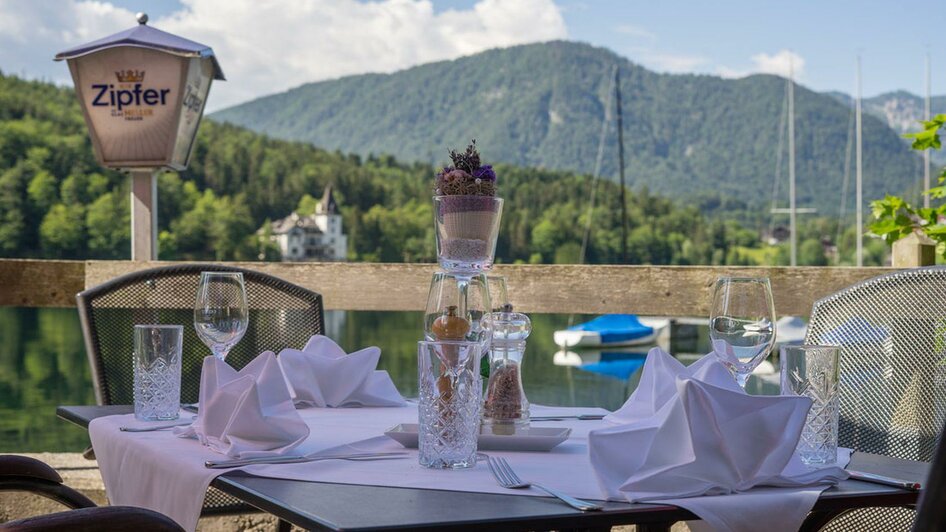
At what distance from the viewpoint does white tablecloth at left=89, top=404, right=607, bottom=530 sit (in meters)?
1.01

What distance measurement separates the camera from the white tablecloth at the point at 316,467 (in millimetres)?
1013

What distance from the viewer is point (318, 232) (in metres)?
45.9

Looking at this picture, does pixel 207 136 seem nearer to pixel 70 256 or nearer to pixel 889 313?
pixel 70 256

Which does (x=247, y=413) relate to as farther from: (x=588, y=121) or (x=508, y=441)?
(x=588, y=121)

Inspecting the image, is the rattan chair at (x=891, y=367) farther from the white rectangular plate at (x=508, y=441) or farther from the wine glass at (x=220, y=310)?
the wine glass at (x=220, y=310)

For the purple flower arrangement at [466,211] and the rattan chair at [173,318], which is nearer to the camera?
the purple flower arrangement at [466,211]

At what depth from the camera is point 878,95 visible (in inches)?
5182

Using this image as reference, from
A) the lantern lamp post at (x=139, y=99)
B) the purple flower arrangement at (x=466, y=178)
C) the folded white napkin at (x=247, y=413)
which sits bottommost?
the folded white napkin at (x=247, y=413)

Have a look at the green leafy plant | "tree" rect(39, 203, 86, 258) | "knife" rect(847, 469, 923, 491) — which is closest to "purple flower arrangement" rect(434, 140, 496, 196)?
"knife" rect(847, 469, 923, 491)

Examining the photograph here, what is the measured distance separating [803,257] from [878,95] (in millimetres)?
93957

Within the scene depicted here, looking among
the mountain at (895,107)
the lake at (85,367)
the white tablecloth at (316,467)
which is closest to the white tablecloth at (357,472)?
the white tablecloth at (316,467)

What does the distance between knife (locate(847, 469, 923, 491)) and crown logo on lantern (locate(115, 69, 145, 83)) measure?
2811 mm

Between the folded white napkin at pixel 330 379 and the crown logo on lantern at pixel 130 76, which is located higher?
the crown logo on lantern at pixel 130 76

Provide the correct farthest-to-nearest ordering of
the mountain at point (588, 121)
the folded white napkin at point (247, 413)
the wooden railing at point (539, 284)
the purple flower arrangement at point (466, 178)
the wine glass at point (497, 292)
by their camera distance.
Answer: the mountain at point (588, 121) → the wooden railing at point (539, 284) → the wine glass at point (497, 292) → the purple flower arrangement at point (466, 178) → the folded white napkin at point (247, 413)
